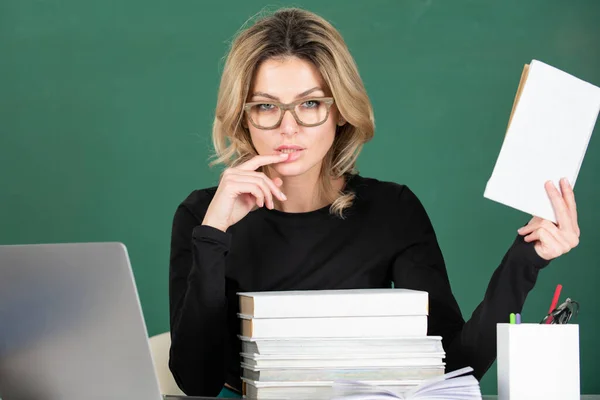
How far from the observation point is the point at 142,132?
12.0 feet

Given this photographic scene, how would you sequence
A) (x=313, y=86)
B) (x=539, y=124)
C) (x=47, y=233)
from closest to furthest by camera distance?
(x=539, y=124)
(x=313, y=86)
(x=47, y=233)

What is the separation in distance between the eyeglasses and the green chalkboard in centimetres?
164

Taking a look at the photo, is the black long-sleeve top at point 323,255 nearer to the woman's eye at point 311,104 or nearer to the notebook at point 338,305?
the woman's eye at point 311,104

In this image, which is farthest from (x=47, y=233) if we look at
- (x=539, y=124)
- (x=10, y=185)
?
(x=539, y=124)

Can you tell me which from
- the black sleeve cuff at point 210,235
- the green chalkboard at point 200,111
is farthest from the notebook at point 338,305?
the green chalkboard at point 200,111

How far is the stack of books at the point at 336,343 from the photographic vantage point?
4.42ft

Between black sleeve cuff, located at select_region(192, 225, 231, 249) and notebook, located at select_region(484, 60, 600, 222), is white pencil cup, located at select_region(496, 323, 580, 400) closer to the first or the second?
notebook, located at select_region(484, 60, 600, 222)

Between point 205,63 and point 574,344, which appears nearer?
point 574,344

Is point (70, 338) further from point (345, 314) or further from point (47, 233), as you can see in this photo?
point (47, 233)

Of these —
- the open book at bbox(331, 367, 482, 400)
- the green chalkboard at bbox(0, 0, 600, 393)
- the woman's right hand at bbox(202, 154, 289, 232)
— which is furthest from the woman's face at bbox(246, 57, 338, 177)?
the green chalkboard at bbox(0, 0, 600, 393)

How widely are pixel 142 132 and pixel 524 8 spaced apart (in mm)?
1746

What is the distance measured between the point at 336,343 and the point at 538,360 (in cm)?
32

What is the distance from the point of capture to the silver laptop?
1128 millimetres

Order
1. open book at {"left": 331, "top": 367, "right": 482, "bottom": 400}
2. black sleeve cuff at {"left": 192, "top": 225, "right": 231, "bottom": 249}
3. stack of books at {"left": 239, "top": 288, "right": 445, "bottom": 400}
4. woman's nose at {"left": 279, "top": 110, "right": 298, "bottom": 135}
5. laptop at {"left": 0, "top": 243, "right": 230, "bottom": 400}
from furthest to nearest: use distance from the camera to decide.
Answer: woman's nose at {"left": 279, "top": 110, "right": 298, "bottom": 135}
black sleeve cuff at {"left": 192, "top": 225, "right": 231, "bottom": 249}
stack of books at {"left": 239, "top": 288, "right": 445, "bottom": 400}
open book at {"left": 331, "top": 367, "right": 482, "bottom": 400}
laptop at {"left": 0, "top": 243, "right": 230, "bottom": 400}
